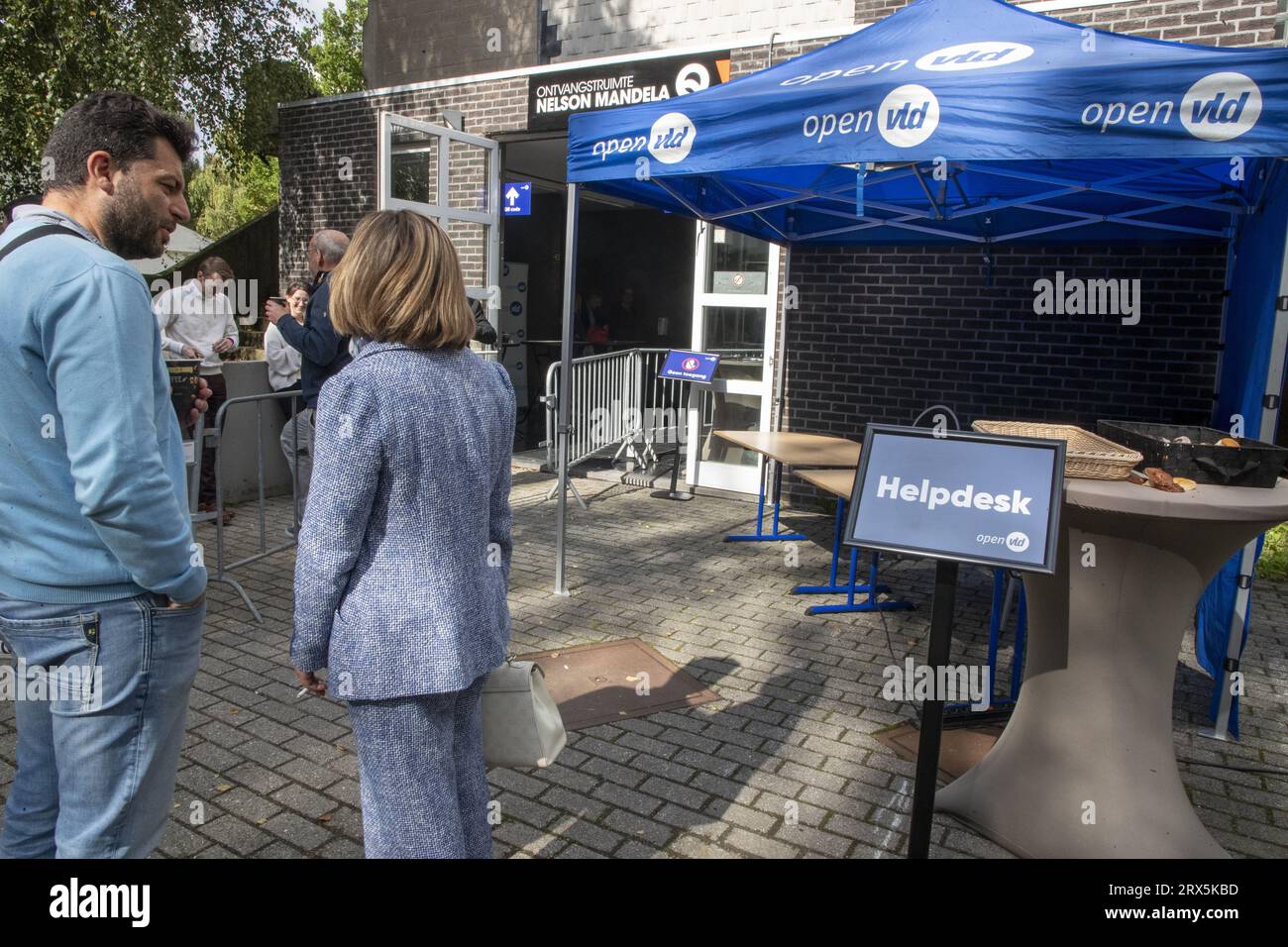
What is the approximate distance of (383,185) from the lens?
333 inches

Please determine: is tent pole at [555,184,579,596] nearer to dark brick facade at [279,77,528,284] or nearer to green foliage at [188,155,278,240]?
dark brick facade at [279,77,528,284]

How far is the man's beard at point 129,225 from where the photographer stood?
192 cm

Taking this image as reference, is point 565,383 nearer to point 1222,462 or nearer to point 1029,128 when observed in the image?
point 1029,128

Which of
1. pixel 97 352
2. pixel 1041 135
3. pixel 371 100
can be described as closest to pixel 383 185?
pixel 371 100

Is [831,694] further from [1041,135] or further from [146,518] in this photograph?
[146,518]

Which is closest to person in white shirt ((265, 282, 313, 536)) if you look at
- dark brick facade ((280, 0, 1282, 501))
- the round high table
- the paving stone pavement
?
Answer: the paving stone pavement

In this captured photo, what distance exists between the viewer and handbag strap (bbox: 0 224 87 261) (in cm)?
178

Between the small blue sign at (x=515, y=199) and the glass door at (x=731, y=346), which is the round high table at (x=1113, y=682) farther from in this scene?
the small blue sign at (x=515, y=199)

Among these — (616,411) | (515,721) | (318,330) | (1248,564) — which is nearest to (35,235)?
(515,721)

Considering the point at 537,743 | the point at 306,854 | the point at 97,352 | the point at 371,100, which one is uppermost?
the point at 371,100

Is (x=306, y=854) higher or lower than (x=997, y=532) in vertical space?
lower

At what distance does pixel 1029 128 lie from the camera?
3.77 m

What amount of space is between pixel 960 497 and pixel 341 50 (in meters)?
34.2

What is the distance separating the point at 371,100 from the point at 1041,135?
9.25 m
